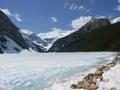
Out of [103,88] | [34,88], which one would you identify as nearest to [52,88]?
[34,88]

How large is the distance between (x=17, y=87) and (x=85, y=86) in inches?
286

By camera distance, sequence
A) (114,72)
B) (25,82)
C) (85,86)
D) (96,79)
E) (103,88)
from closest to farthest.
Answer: (103,88) → (85,86) → (96,79) → (114,72) → (25,82)

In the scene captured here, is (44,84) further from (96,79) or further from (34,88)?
(96,79)

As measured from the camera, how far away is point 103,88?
22000 millimetres

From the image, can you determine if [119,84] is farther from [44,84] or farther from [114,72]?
[44,84]

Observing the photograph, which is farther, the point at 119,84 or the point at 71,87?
the point at 71,87

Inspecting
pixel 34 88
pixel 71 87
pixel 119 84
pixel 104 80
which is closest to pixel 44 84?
pixel 34 88

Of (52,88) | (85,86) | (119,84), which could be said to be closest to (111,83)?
(119,84)

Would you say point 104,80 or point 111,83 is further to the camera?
point 104,80

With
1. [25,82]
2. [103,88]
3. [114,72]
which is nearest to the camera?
[103,88]

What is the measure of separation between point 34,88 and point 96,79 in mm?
6032

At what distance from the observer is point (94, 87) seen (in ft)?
74.1

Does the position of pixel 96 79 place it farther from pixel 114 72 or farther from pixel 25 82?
pixel 25 82

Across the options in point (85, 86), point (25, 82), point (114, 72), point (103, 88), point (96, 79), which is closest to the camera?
point (103, 88)
